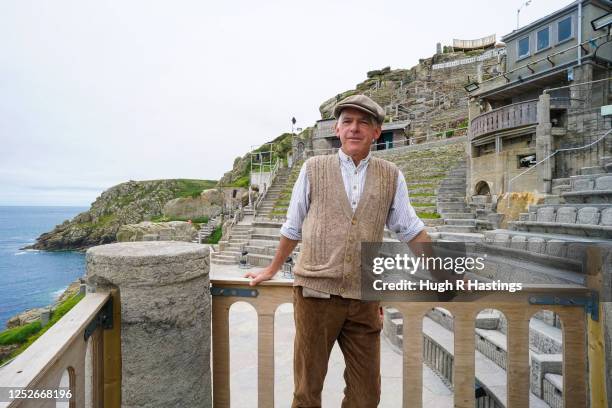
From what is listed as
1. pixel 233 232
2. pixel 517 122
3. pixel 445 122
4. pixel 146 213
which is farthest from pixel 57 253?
pixel 517 122

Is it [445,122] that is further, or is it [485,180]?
[445,122]

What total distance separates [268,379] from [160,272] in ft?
4.10

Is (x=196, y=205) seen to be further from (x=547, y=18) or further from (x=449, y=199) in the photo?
(x=547, y=18)

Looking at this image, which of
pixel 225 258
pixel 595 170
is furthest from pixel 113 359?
pixel 225 258

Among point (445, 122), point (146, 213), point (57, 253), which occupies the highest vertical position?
point (445, 122)

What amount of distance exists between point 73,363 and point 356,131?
2.19 meters

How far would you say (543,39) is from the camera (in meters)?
19.8

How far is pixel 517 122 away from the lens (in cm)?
1538

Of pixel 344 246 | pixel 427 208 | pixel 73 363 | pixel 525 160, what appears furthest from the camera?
pixel 427 208

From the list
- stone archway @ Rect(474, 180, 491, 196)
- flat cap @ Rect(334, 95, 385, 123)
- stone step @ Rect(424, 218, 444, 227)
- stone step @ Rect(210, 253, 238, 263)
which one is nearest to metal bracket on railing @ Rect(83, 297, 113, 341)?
flat cap @ Rect(334, 95, 385, 123)

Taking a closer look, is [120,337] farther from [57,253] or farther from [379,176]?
[57,253]

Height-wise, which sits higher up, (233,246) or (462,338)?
(462,338)

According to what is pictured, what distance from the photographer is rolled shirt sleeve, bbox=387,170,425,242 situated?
7.30 ft

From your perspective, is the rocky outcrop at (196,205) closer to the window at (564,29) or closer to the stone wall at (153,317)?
the window at (564,29)
